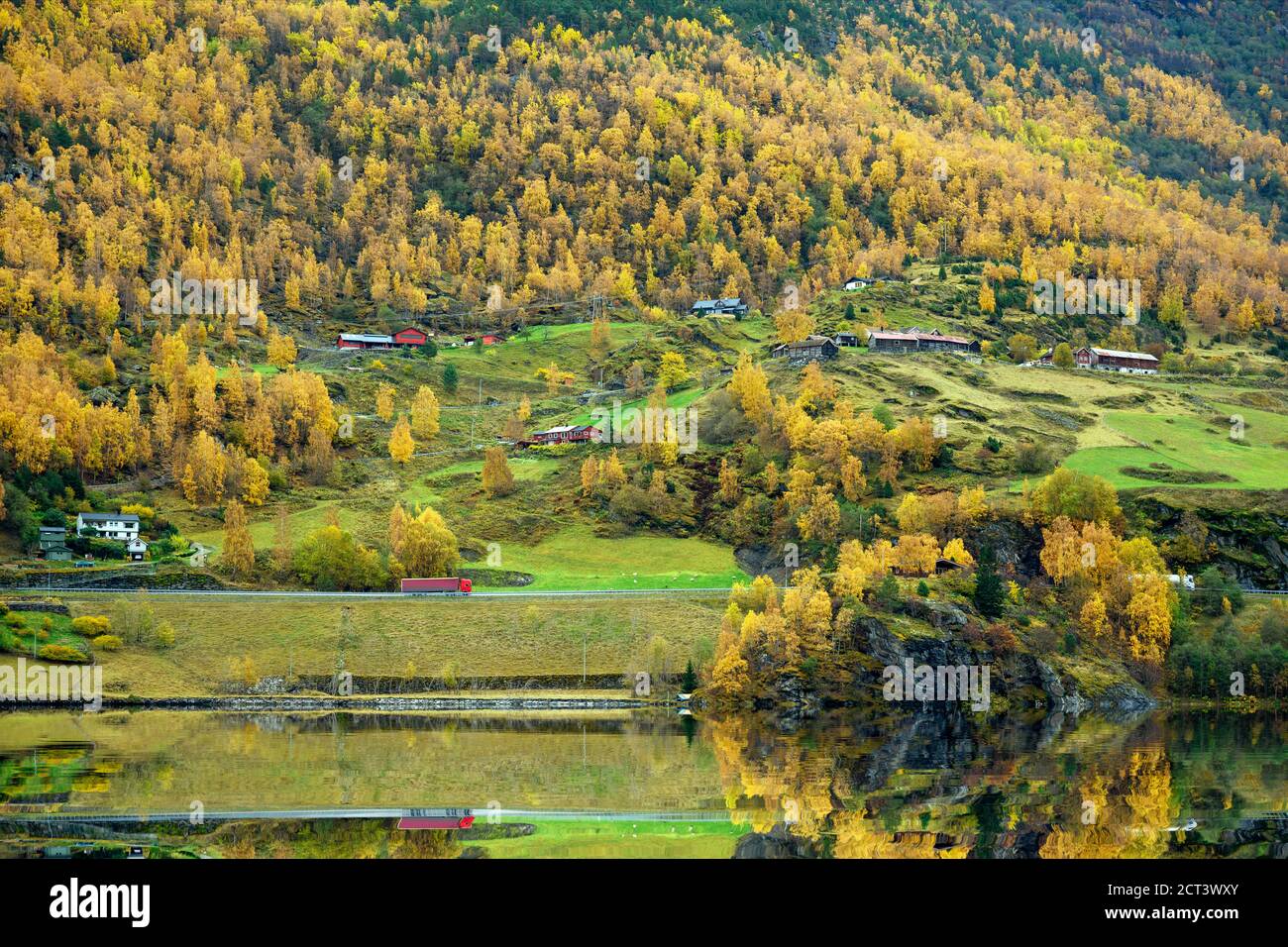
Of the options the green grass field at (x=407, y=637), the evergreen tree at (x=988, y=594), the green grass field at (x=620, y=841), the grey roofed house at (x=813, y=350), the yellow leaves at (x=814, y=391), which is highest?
the grey roofed house at (x=813, y=350)

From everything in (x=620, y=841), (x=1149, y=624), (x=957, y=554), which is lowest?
(x=1149, y=624)

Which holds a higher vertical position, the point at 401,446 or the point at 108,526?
the point at 401,446

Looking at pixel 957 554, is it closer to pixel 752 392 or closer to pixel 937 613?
pixel 937 613

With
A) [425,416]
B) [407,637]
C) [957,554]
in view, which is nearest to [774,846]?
[407,637]

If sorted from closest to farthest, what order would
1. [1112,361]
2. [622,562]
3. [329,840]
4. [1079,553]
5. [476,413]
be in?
1. [329,840]
2. [1079,553]
3. [622,562]
4. [476,413]
5. [1112,361]

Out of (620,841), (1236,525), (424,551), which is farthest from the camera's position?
(1236,525)

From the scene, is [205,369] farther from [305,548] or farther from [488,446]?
[305,548]

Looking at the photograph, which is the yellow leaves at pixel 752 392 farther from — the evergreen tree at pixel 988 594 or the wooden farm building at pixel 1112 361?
the evergreen tree at pixel 988 594

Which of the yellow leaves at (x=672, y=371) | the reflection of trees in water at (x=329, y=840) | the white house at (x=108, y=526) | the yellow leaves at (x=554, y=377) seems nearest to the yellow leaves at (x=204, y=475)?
the white house at (x=108, y=526)
